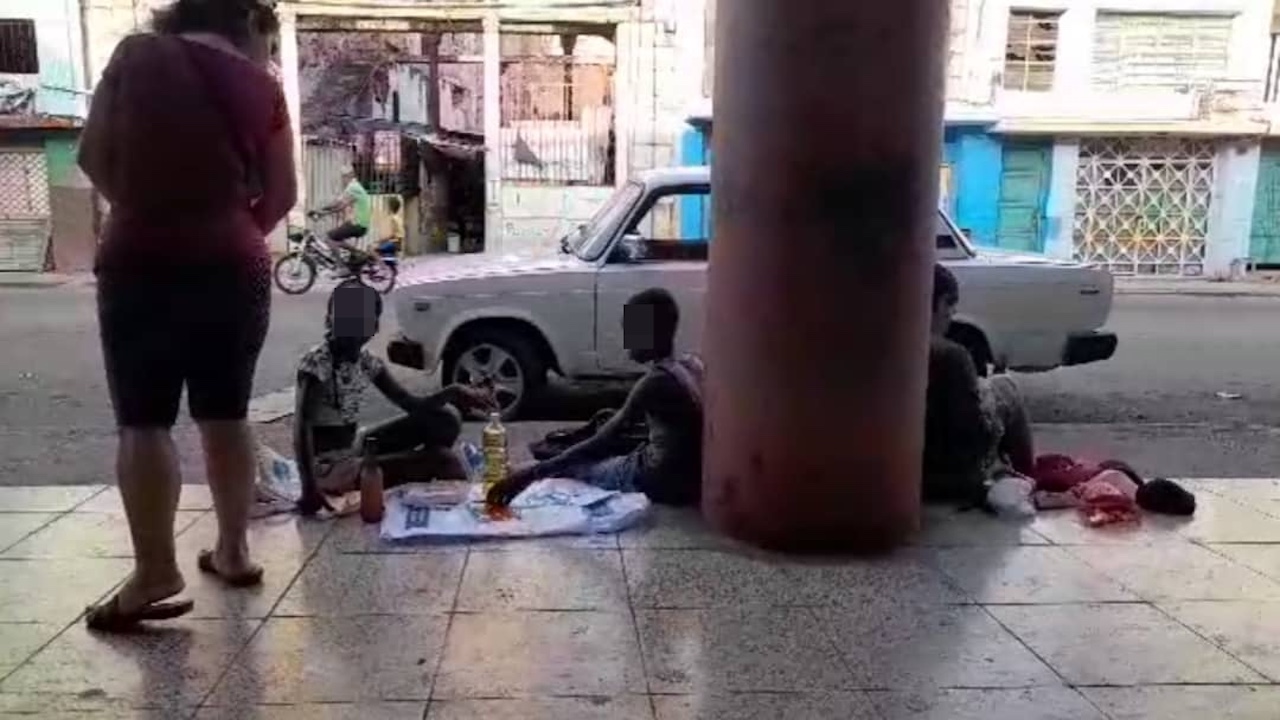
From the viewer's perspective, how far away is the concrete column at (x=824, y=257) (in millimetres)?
4133

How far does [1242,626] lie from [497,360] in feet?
16.7

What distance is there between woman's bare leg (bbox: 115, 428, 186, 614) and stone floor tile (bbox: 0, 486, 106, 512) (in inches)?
69.1

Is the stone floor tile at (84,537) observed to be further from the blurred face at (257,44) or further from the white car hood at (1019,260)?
the white car hood at (1019,260)

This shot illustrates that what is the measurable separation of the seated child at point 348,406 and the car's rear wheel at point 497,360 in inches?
99.0

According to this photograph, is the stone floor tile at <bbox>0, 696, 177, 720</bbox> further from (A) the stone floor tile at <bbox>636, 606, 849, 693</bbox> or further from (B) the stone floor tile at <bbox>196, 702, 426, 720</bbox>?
(A) the stone floor tile at <bbox>636, 606, 849, 693</bbox>

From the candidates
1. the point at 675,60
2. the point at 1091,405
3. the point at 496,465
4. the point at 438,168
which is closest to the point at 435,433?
the point at 496,465

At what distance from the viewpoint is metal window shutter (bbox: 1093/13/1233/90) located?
20.0 metres

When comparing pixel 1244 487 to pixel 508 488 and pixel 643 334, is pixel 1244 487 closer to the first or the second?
pixel 643 334

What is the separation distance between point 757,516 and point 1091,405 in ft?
17.3

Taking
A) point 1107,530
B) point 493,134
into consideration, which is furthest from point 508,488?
point 493,134

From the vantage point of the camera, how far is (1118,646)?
3.58 m

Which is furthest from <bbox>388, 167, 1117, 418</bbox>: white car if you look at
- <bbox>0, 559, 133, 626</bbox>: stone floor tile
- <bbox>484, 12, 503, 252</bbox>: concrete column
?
<bbox>484, 12, 503, 252</bbox>: concrete column

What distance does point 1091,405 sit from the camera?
878 centimetres

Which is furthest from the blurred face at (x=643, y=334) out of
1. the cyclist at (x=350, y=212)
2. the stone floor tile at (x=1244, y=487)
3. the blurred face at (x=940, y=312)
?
the cyclist at (x=350, y=212)
